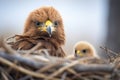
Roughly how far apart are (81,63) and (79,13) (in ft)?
7.61

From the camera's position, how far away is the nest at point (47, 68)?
4.25ft

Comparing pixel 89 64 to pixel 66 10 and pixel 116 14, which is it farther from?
pixel 66 10

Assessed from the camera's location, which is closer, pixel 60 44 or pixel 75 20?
pixel 60 44

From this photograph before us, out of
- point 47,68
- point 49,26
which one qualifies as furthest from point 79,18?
point 47,68

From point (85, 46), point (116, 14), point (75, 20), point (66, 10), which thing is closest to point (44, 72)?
point (85, 46)

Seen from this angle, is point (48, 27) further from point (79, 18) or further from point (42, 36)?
point (79, 18)

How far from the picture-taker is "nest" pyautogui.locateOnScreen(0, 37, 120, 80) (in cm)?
129

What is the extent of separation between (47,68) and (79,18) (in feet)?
7.80

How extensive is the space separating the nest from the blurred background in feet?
3.78

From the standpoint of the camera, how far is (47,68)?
1293 mm

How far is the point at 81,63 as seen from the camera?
133cm

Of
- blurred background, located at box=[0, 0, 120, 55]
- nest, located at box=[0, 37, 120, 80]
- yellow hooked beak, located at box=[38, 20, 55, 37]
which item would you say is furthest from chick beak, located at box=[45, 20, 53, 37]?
nest, located at box=[0, 37, 120, 80]

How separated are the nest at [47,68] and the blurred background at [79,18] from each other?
115 centimetres

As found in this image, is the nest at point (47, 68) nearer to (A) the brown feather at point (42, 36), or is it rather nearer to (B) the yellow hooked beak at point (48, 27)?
(A) the brown feather at point (42, 36)
